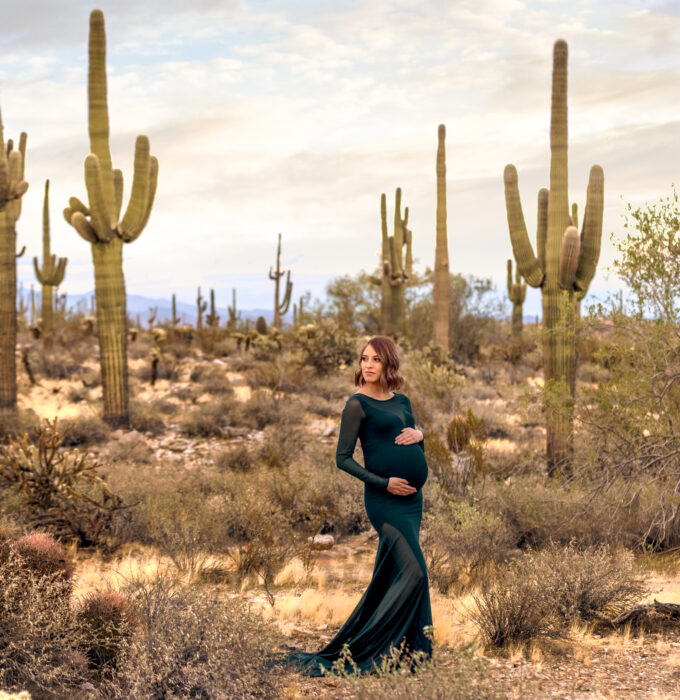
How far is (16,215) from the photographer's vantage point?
15.8 m

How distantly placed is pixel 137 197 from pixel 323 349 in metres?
7.55

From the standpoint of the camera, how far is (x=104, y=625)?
15.2 ft

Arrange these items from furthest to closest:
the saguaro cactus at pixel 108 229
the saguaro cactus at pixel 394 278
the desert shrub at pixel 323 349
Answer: the saguaro cactus at pixel 394 278, the desert shrub at pixel 323 349, the saguaro cactus at pixel 108 229

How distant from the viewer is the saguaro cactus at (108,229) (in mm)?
13945

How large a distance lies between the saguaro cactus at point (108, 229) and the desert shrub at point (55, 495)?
19.3ft

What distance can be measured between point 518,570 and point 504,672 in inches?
64.8

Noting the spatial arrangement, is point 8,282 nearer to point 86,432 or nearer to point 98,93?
point 86,432

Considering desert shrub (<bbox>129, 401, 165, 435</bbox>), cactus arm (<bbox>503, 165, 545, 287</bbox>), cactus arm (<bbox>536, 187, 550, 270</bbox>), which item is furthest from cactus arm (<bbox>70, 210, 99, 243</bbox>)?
cactus arm (<bbox>536, 187, 550, 270</bbox>)

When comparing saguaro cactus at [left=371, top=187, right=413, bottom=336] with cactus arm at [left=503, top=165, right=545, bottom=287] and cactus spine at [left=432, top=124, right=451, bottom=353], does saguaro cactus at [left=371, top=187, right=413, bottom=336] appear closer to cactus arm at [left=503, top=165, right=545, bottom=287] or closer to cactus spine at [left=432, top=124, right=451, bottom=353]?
cactus spine at [left=432, top=124, right=451, bottom=353]

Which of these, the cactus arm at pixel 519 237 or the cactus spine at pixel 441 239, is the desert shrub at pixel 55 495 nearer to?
the cactus arm at pixel 519 237

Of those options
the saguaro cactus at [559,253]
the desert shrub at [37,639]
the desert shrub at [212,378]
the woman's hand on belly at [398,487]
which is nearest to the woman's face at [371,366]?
the woman's hand on belly at [398,487]

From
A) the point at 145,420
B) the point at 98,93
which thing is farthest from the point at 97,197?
the point at 145,420

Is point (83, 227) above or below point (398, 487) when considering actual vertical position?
above

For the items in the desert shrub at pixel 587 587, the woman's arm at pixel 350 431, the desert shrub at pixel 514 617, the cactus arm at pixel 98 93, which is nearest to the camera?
the woman's arm at pixel 350 431
